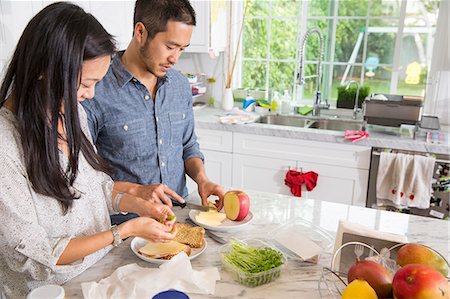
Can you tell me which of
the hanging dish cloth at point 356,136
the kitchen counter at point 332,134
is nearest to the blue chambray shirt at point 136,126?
the kitchen counter at point 332,134

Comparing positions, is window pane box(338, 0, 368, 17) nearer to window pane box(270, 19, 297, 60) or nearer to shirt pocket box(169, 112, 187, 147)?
window pane box(270, 19, 297, 60)

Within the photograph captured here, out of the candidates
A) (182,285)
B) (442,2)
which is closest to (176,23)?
(182,285)

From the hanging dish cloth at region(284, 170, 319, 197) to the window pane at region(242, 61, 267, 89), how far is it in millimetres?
1079

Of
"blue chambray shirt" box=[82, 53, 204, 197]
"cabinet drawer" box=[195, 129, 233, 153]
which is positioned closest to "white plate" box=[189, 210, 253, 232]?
"blue chambray shirt" box=[82, 53, 204, 197]

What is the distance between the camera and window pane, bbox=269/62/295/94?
3.53 metres

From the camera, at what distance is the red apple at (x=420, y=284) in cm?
80

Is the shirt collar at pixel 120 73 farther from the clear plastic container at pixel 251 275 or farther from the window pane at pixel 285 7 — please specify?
the window pane at pixel 285 7

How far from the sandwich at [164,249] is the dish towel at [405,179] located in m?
1.76

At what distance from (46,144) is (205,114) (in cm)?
230

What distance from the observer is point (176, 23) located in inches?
60.2

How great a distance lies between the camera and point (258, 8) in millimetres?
3498

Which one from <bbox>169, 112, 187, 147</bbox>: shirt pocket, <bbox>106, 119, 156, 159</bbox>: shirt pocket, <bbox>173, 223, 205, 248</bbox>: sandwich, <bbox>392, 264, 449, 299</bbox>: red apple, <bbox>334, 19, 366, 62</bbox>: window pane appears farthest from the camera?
<bbox>334, 19, 366, 62</bbox>: window pane

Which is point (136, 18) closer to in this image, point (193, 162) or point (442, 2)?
point (193, 162)

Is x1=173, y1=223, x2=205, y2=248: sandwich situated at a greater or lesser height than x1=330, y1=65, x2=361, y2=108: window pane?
lesser
